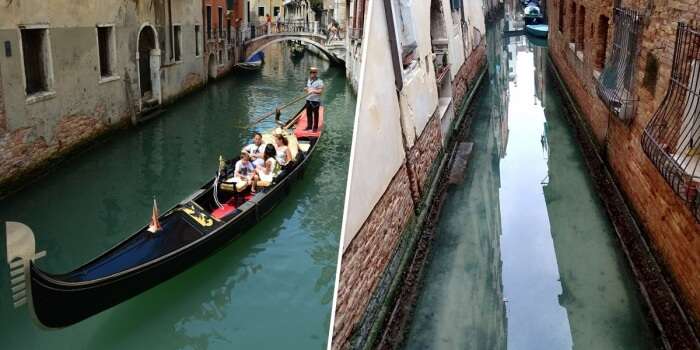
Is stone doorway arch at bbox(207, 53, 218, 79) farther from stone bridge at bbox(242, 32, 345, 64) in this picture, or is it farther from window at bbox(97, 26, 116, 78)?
window at bbox(97, 26, 116, 78)

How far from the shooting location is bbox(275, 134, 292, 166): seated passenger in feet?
19.5

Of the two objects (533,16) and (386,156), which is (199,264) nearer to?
(386,156)

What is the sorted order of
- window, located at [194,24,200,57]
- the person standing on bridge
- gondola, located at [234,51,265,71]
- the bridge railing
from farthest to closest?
the bridge railing < gondola, located at [234,51,265,71] < window, located at [194,24,200,57] < the person standing on bridge

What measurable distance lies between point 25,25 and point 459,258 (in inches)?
182

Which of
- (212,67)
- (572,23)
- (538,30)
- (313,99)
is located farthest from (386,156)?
(538,30)

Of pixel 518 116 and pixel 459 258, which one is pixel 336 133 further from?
pixel 459 258

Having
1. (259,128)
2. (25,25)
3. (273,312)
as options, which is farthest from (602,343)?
(259,128)

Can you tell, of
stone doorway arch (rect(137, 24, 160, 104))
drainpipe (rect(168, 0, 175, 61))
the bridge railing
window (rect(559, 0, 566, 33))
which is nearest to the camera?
stone doorway arch (rect(137, 24, 160, 104))

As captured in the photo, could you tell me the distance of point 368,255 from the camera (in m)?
3.29

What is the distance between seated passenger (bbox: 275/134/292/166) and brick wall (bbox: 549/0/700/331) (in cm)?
288

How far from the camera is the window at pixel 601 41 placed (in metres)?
6.89

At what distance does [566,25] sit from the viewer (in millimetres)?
10297

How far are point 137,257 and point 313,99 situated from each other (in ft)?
13.4

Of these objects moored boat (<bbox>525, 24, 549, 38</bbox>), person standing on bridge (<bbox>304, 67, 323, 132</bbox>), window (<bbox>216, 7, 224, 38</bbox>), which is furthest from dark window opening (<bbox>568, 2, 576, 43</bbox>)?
moored boat (<bbox>525, 24, 549, 38</bbox>)
